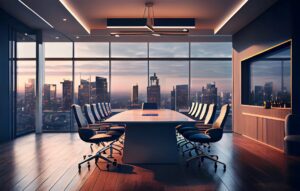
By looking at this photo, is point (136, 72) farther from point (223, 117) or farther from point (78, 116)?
point (223, 117)

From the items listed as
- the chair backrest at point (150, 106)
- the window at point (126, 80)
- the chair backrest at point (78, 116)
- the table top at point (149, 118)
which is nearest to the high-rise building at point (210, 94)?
the chair backrest at point (150, 106)

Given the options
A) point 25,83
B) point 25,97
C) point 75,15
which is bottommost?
point 25,97

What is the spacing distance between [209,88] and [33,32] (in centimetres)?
587

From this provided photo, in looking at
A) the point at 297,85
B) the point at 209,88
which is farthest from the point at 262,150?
the point at 209,88

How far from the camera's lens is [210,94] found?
826 cm

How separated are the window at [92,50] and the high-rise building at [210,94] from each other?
352 cm

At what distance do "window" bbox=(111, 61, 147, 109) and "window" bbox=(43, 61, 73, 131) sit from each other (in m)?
1.47

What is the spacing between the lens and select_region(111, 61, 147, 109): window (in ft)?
27.4

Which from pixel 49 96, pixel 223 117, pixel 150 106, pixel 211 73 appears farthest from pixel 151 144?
pixel 49 96

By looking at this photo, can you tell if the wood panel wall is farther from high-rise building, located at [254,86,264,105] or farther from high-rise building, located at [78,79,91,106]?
high-rise building, located at [78,79,91,106]

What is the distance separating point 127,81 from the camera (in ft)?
27.4

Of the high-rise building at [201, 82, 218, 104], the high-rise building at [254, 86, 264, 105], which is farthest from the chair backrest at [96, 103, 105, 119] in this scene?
the high-rise building at [254, 86, 264, 105]

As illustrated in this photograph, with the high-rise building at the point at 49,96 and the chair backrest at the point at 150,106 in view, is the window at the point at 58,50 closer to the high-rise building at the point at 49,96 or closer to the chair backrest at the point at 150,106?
the high-rise building at the point at 49,96

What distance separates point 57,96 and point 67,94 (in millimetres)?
326
